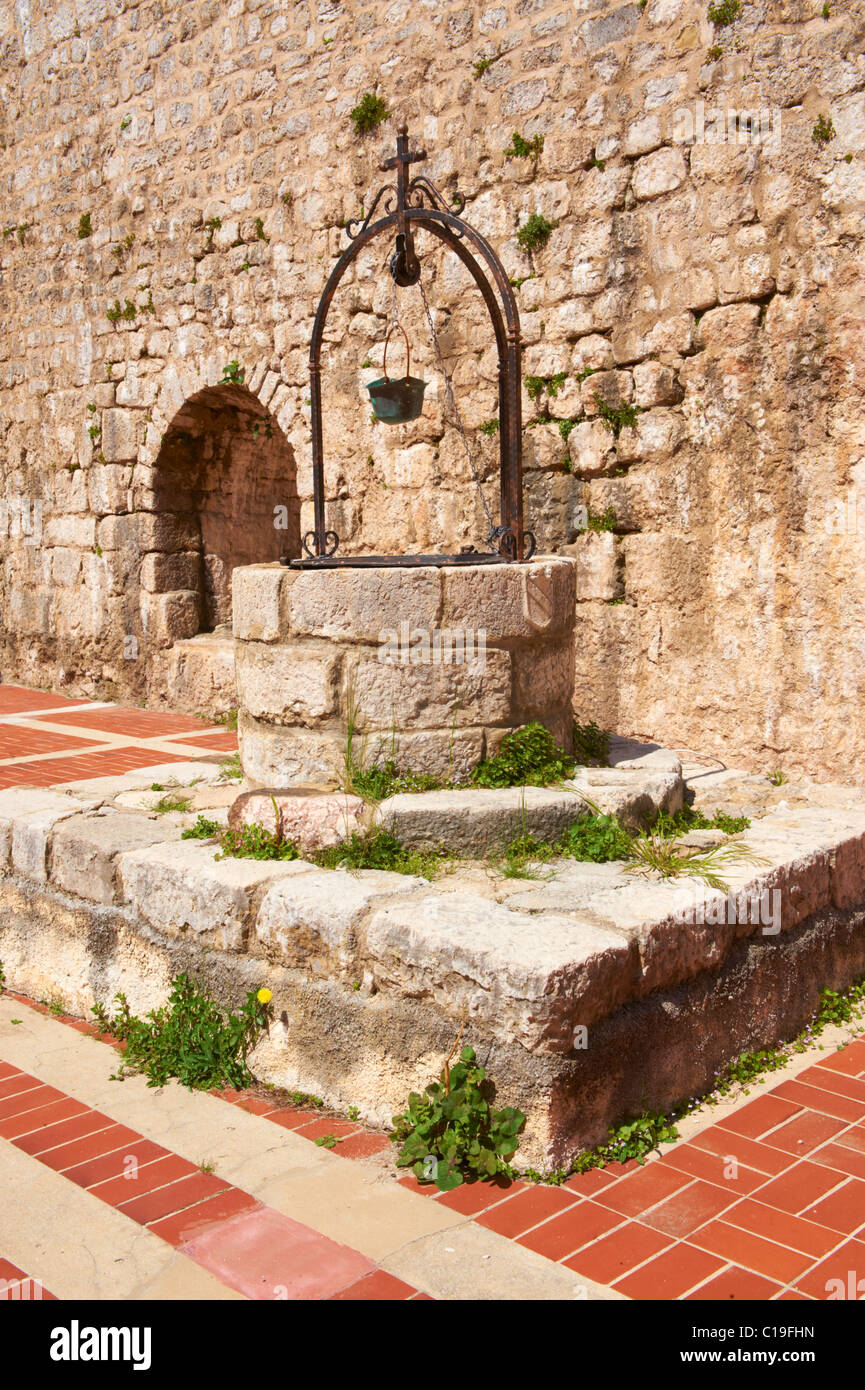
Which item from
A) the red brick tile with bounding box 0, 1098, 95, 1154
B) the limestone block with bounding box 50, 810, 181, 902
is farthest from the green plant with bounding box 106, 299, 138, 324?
the red brick tile with bounding box 0, 1098, 95, 1154

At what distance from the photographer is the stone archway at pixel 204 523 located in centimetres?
852

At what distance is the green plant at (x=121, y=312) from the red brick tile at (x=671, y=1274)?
7.94 meters

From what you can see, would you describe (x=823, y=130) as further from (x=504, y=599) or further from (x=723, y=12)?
(x=504, y=599)

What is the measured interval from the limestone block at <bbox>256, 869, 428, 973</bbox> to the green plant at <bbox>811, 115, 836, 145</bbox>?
376cm

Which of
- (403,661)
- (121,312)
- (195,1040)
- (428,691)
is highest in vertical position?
(121,312)

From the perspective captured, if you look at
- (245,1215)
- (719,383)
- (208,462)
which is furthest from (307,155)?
Result: (245,1215)

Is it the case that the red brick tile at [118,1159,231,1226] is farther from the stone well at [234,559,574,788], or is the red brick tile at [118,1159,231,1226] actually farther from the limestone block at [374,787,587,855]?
the stone well at [234,559,574,788]

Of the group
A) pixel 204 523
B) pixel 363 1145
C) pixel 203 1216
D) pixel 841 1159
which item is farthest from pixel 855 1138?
pixel 204 523

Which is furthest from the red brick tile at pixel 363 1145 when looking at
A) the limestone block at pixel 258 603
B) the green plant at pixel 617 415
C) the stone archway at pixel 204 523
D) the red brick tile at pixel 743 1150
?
the stone archway at pixel 204 523

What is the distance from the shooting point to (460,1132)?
2865mm

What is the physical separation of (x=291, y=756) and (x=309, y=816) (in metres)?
0.39

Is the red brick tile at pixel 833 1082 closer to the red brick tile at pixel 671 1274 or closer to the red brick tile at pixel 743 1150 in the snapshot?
the red brick tile at pixel 743 1150

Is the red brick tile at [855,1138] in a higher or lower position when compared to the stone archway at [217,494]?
lower
